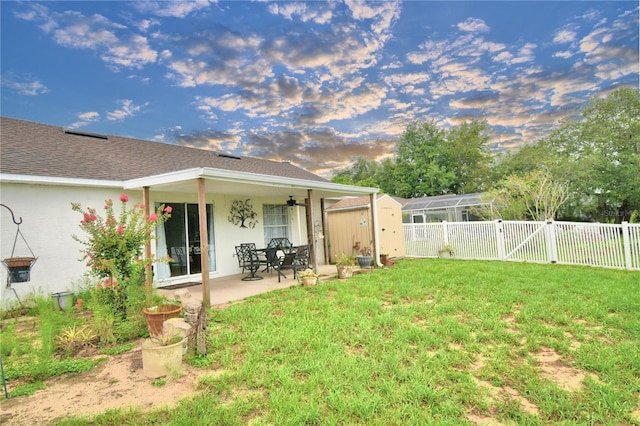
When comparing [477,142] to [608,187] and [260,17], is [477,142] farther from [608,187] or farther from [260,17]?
[260,17]

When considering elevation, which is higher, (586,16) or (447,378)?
(586,16)

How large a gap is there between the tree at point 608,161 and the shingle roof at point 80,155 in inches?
845

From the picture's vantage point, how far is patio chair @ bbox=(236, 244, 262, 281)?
8.29 m

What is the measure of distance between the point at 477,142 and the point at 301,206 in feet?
87.4

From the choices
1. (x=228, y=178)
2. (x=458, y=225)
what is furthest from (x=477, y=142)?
(x=228, y=178)

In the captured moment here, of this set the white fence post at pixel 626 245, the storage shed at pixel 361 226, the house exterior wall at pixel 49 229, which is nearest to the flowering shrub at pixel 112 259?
the house exterior wall at pixel 49 229

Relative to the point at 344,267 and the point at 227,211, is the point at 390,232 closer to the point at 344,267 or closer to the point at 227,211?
the point at 344,267

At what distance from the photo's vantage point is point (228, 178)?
5.97m

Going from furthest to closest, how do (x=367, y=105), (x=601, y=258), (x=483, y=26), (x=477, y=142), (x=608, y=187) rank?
1. (x=477, y=142)
2. (x=608, y=187)
3. (x=367, y=105)
4. (x=483, y=26)
5. (x=601, y=258)

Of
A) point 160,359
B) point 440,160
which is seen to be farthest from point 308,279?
point 440,160

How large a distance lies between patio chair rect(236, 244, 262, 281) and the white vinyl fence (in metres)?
6.87

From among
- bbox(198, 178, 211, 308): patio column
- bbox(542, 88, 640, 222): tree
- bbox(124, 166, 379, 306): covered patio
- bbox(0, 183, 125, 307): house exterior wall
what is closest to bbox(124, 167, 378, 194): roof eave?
bbox(124, 166, 379, 306): covered patio

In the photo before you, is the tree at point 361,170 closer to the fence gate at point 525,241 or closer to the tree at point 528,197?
the tree at point 528,197

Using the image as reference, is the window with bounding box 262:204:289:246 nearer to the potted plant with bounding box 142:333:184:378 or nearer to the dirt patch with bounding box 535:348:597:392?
the potted plant with bounding box 142:333:184:378
